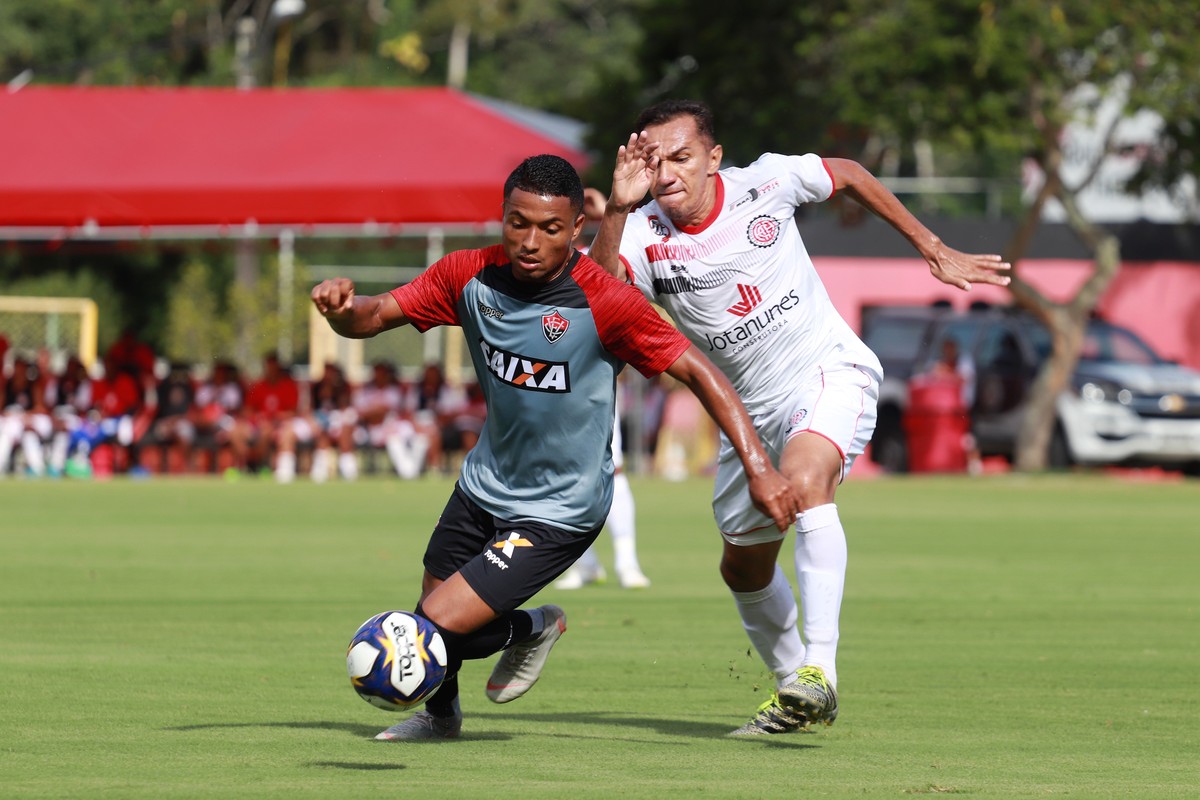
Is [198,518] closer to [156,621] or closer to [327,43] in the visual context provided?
[156,621]

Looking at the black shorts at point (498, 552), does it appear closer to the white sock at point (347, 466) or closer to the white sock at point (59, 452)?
the white sock at point (347, 466)

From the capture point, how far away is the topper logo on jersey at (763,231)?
7641 millimetres

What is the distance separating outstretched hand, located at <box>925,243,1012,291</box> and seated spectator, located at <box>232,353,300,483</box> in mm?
20864

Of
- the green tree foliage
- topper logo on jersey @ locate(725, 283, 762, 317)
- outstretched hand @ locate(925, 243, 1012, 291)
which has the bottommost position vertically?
topper logo on jersey @ locate(725, 283, 762, 317)

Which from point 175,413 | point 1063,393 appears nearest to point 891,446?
point 1063,393

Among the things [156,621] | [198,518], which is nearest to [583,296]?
[156,621]

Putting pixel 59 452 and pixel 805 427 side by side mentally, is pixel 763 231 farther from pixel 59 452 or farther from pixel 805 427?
pixel 59 452

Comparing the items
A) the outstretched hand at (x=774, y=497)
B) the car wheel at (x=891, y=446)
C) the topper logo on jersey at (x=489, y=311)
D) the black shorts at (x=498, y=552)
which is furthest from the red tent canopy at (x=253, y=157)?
the outstretched hand at (x=774, y=497)

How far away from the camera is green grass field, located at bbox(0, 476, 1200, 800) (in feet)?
21.0

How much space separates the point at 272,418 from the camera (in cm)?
2842

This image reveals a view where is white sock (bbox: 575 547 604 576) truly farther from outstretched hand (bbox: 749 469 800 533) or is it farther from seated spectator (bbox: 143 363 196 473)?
seated spectator (bbox: 143 363 196 473)

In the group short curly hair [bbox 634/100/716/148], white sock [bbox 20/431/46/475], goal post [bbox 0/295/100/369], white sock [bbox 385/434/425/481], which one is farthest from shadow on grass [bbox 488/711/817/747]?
goal post [bbox 0/295/100/369]

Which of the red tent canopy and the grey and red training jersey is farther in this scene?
the red tent canopy

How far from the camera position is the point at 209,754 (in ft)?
22.0
